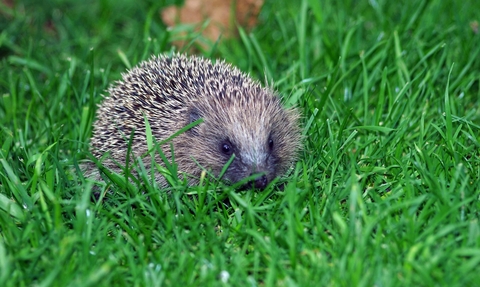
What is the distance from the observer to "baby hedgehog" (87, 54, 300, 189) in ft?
16.9

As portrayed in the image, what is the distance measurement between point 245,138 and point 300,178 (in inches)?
22.5

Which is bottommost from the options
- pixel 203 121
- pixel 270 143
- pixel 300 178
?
pixel 300 178

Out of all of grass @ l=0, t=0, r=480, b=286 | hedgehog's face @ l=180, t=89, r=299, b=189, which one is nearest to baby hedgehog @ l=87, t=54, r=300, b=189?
hedgehog's face @ l=180, t=89, r=299, b=189

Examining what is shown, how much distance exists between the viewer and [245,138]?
511 cm

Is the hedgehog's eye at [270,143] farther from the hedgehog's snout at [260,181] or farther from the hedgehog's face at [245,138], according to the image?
the hedgehog's snout at [260,181]

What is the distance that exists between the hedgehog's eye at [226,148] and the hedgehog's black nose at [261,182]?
0.46m

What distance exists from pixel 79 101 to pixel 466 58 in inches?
159

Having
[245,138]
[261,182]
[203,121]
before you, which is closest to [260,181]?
[261,182]

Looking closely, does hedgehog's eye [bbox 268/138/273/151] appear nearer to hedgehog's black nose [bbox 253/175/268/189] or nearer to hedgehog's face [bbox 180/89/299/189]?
hedgehog's face [bbox 180/89/299/189]

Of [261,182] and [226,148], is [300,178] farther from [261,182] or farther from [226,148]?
[226,148]

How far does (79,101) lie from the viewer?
6230 mm

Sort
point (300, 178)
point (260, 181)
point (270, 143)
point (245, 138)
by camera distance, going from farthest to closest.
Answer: point (270, 143) → point (300, 178) → point (245, 138) → point (260, 181)

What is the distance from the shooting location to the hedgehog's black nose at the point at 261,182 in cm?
486

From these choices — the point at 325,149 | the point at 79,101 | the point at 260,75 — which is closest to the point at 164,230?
the point at 325,149
